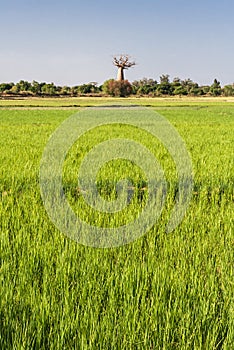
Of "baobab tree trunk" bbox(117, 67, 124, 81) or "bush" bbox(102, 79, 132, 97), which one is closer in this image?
"bush" bbox(102, 79, 132, 97)

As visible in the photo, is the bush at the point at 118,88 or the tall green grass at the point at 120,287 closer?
the tall green grass at the point at 120,287

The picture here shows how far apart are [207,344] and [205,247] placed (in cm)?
119

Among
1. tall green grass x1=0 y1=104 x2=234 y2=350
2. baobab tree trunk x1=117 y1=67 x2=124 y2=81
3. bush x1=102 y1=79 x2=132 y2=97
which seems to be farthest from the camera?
baobab tree trunk x1=117 y1=67 x2=124 y2=81

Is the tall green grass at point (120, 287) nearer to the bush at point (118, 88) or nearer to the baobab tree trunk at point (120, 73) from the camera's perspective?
the bush at point (118, 88)

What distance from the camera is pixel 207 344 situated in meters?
1.60

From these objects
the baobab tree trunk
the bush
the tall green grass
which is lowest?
the tall green grass

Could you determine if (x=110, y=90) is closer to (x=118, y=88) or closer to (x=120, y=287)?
(x=118, y=88)

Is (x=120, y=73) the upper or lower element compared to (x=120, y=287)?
upper

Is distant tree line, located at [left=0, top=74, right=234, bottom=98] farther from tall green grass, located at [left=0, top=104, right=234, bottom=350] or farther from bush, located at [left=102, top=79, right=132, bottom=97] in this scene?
tall green grass, located at [left=0, top=104, right=234, bottom=350]


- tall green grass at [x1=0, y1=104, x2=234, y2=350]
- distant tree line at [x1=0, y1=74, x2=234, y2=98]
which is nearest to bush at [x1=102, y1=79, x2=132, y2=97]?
distant tree line at [x1=0, y1=74, x2=234, y2=98]

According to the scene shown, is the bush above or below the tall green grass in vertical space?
above

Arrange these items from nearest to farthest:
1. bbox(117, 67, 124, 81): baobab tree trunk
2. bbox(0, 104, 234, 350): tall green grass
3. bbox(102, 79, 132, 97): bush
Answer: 1. bbox(0, 104, 234, 350): tall green grass
2. bbox(102, 79, 132, 97): bush
3. bbox(117, 67, 124, 81): baobab tree trunk

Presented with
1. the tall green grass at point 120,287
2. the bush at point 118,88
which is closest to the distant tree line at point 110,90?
the bush at point 118,88

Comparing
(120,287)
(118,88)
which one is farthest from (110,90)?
(120,287)
